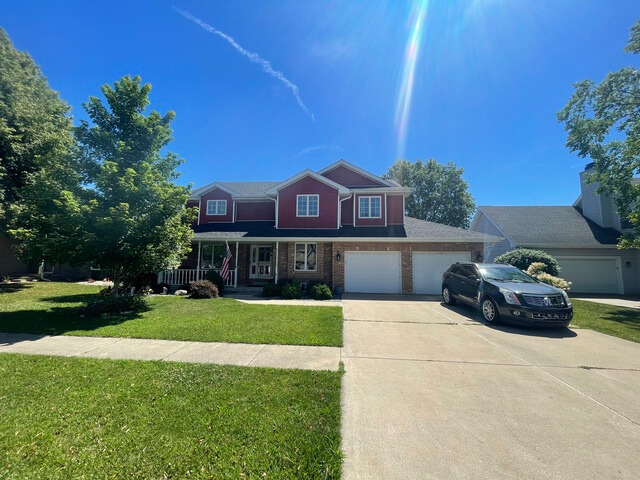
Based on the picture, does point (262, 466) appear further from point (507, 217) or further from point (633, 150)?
point (507, 217)

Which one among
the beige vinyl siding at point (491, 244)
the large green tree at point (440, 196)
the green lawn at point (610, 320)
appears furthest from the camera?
the large green tree at point (440, 196)

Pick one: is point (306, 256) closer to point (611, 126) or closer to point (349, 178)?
point (349, 178)

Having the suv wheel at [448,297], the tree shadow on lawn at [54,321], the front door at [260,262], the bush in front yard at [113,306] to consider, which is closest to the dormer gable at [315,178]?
the front door at [260,262]

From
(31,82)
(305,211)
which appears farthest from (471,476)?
(31,82)

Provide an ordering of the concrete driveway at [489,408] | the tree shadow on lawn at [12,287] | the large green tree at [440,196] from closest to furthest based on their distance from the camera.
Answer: the concrete driveway at [489,408] → the tree shadow on lawn at [12,287] → the large green tree at [440,196]

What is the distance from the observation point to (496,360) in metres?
5.01

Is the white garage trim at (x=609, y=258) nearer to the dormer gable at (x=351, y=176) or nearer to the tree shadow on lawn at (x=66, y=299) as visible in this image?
the dormer gable at (x=351, y=176)

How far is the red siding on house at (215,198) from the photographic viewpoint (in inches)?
720

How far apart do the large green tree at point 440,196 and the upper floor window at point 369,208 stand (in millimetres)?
18757

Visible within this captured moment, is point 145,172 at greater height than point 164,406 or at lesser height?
greater

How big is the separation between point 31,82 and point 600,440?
27.3m

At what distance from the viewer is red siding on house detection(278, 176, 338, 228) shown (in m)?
16.1

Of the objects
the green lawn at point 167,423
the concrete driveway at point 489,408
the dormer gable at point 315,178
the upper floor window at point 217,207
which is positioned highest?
the dormer gable at point 315,178

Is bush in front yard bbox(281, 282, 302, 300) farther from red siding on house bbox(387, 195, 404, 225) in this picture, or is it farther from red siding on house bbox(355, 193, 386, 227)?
red siding on house bbox(387, 195, 404, 225)
